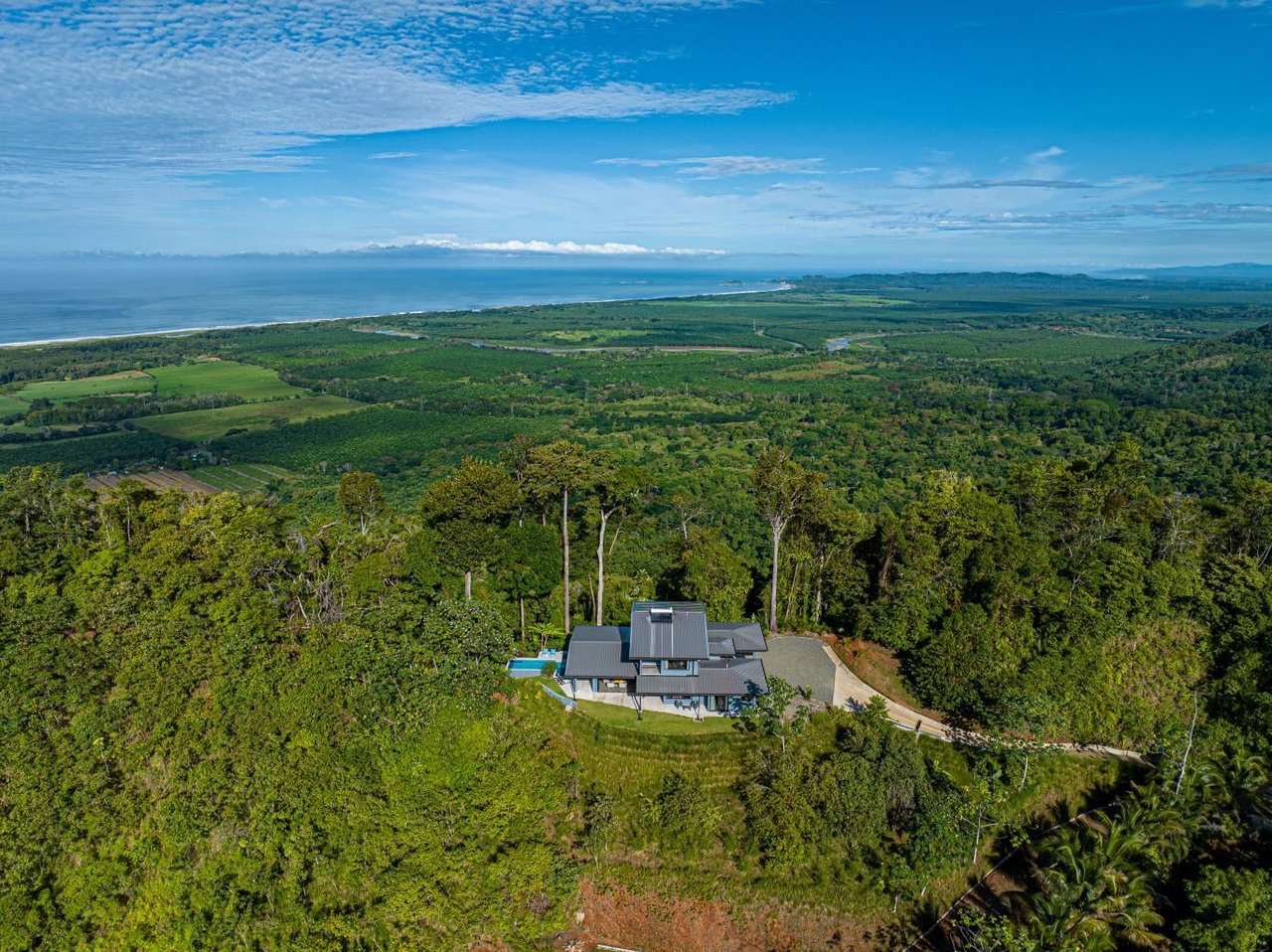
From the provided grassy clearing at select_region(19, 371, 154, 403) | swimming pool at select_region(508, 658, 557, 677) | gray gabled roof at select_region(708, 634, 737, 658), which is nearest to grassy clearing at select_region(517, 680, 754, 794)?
swimming pool at select_region(508, 658, 557, 677)

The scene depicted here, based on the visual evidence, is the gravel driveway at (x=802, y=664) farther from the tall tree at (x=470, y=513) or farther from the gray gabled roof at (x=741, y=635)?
the tall tree at (x=470, y=513)

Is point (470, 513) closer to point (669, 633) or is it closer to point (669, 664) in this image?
point (669, 633)

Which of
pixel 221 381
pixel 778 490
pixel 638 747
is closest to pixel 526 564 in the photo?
pixel 638 747

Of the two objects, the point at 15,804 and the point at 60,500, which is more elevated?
the point at 60,500

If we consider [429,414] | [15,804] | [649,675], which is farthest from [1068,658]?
[429,414]

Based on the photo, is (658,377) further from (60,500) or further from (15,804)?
(15,804)

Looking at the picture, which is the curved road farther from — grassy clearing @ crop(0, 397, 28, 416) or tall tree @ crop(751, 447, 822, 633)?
grassy clearing @ crop(0, 397, 28, 416)
